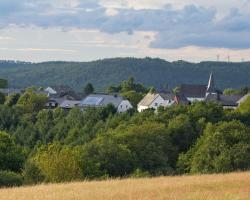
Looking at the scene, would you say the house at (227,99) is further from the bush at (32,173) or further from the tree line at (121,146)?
the bush at (32,173)

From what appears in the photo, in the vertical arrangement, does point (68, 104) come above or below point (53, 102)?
below

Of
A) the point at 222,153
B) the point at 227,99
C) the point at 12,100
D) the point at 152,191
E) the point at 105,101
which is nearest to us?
the point at 152,191

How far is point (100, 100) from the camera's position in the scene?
436 feet

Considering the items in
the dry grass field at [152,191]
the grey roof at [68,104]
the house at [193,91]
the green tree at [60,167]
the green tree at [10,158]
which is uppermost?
the dry grass field at [152,191]

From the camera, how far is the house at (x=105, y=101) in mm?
123644

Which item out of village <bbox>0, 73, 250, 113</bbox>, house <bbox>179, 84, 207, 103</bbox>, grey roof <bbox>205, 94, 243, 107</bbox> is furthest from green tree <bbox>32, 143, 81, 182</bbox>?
house <bbox>179, 84, 207, 103</bbox>

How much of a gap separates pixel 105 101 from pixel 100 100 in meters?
3.09

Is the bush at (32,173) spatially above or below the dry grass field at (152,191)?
below

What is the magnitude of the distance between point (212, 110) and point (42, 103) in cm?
5472

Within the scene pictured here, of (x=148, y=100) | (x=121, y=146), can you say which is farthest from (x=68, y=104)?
(x=121, y=146)

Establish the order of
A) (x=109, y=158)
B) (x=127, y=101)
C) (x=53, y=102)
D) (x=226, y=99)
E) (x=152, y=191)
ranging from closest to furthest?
(x=152, y=191) → (x=109, y=158) → (x=127, y=101) → (x=53, y=102) → (x=226, y=99)

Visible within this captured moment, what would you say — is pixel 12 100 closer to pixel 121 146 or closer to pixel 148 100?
pixel 148 100

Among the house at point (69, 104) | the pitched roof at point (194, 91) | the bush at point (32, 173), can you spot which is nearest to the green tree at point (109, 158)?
the bush at point (32, 173)

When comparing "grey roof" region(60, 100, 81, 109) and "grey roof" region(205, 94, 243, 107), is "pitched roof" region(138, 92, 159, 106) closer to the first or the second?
"grey roof" region(205, 94, 243, 107)
